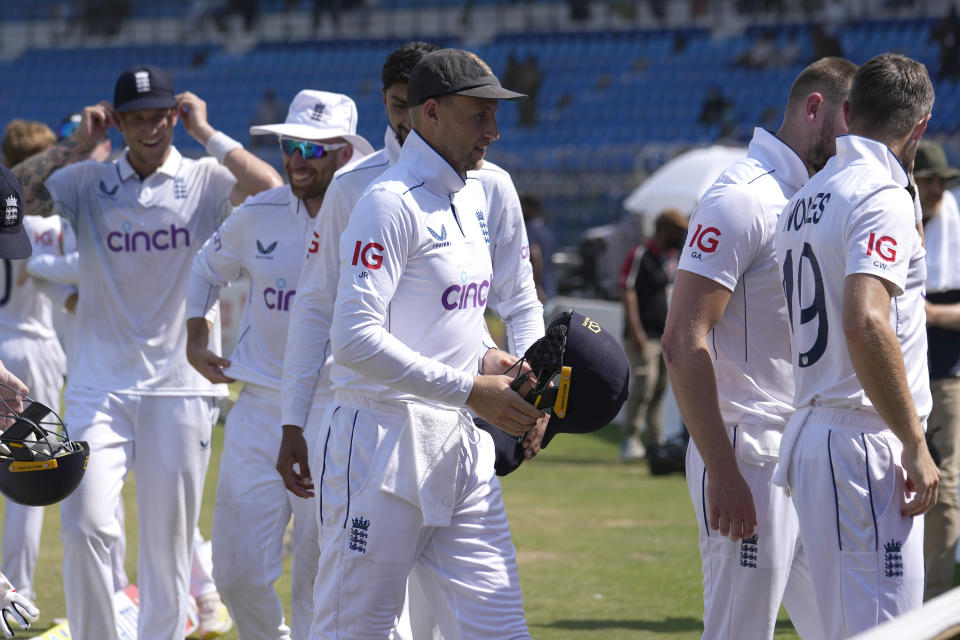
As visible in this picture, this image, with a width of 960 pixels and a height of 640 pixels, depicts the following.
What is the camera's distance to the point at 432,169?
147 inches

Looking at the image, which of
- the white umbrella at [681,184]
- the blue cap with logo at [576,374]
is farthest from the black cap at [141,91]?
the white umbrella at [681,184]

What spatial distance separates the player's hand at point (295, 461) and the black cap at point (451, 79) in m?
1.21

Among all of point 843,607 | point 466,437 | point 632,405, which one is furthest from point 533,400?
point 632,405

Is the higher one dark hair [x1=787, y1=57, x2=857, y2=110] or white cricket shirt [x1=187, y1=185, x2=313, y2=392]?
dark hair [x1=787, y1=57, x2=857, y2=110]

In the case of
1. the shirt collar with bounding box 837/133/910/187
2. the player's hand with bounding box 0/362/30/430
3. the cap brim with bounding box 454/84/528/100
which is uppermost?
the cap brim with bounding box 454/84/528/100

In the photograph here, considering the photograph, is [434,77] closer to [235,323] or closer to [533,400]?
[533,400]

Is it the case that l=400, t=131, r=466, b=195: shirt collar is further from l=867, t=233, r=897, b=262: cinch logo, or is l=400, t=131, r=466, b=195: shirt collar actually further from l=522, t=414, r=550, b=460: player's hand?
l=867, t=233, r=897, b=262: cinch logo

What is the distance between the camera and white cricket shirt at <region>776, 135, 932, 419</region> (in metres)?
3.46

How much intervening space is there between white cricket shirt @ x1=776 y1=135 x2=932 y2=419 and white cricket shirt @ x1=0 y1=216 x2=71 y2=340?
479 centimetres

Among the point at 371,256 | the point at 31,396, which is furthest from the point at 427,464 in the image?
the point at 31,396

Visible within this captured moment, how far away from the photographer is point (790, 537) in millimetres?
3906

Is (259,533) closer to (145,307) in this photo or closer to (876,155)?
(145,307)

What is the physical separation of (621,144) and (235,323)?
11.1 m

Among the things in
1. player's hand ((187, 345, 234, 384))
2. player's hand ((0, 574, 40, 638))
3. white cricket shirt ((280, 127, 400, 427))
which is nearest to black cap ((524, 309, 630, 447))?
white cricket shirt ((280, 127, 400, 427))
